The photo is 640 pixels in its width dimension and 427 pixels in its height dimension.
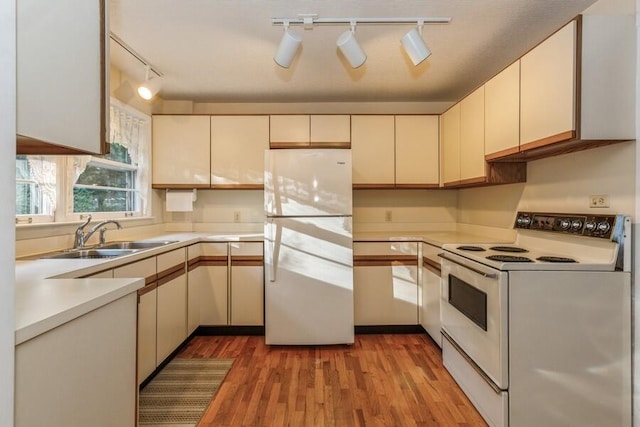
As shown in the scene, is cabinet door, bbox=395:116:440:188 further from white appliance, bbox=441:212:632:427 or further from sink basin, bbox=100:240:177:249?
sink basin, bbox=100:240:177:249

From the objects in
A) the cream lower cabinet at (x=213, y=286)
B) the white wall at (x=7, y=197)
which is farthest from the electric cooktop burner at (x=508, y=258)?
the cream lower cabinet at (x=213, y=286)

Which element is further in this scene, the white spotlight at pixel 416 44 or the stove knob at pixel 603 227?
the white spotlight at pixel 416 44

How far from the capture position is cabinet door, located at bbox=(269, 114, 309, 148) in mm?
3240

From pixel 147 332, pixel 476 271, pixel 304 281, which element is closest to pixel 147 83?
pixel 147 332

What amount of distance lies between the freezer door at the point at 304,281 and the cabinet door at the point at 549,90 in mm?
1468

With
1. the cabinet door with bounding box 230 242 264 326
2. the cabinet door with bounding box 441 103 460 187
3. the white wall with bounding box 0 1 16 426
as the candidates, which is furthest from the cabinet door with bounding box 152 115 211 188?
the white wall with bounding box 0 1 16 426

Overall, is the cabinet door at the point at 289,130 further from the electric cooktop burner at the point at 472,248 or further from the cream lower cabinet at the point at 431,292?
the electric cooktop burner at the point at 472,248

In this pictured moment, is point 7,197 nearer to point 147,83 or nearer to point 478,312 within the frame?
point 478,312

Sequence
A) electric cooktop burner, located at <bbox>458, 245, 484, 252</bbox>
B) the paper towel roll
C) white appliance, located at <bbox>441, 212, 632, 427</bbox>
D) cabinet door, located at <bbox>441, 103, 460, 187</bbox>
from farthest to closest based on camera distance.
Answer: the paper towel roll → cabinet door, located at <bbox>441, 103, 460, 187</bbox> → electric cooktop burner, located at <bbox>458, 245, 484, 252</bbox> → white appliance, located at <bbox>441, 212, 632, 427</bbox>

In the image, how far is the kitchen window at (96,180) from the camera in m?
2.02

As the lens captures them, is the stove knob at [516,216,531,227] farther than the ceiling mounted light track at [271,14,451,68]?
Yes

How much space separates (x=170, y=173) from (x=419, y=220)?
260 centimetres

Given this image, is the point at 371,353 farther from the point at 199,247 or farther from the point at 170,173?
the point at 170,173

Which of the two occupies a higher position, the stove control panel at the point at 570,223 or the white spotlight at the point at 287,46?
the white spotlight at the point at 287,46
